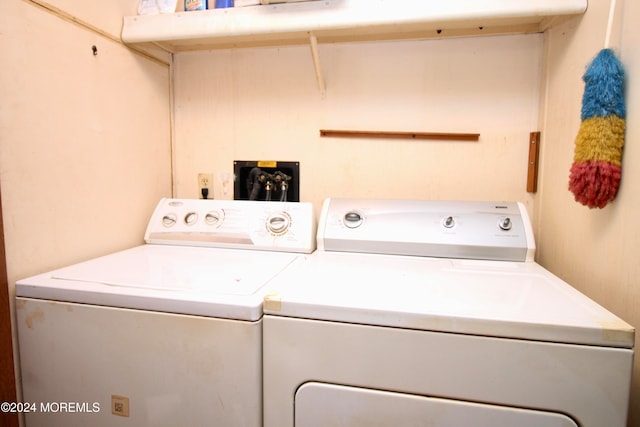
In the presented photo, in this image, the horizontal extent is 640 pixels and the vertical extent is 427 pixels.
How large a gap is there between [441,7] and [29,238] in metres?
1.55

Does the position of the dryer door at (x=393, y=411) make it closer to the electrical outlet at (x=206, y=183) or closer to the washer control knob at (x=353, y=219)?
the washer control knob at (x=353, y=219)

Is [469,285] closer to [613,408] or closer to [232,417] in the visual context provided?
[613,408]

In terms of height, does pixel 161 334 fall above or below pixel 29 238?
below

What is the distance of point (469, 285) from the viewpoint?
0.90 meters

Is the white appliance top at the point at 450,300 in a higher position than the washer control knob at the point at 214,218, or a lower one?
lower

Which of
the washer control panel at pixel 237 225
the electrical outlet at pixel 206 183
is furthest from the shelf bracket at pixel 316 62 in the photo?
the electrical outlet at pixel 206 183

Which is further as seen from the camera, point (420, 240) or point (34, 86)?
point (420, 240)

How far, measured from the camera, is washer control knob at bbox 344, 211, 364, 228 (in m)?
1.29

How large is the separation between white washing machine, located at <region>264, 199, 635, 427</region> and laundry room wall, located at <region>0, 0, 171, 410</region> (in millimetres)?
818

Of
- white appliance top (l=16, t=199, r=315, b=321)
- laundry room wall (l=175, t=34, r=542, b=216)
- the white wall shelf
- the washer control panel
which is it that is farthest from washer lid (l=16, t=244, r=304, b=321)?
the white wall shelf

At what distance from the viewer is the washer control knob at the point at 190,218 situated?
54.8 inches

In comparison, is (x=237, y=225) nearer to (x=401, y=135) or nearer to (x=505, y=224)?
(x=401, y=135)

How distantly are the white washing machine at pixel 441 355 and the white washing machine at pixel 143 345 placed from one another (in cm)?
8

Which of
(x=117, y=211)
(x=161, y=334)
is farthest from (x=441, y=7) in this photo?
(x=117, y=211)
